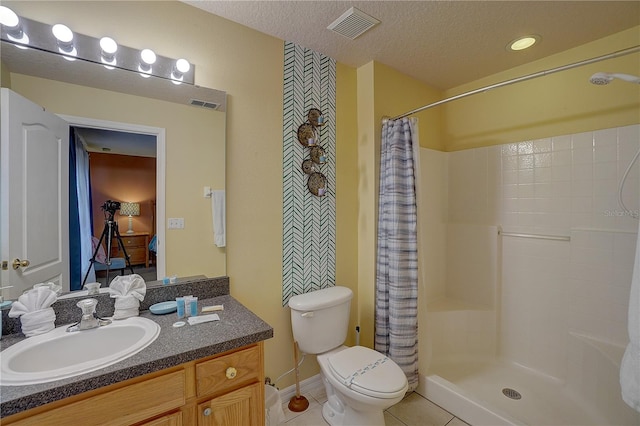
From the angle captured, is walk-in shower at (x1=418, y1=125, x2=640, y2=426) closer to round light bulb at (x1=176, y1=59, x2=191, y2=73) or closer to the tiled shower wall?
the tiled shower wall

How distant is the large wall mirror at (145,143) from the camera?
1.19 meters

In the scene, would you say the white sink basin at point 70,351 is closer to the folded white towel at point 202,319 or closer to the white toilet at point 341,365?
the folded white towel at point 202,319

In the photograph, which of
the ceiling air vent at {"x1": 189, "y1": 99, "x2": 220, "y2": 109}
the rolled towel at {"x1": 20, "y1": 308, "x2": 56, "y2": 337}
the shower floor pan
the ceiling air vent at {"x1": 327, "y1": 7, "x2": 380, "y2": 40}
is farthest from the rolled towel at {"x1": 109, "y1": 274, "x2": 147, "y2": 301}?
the shower floor pan

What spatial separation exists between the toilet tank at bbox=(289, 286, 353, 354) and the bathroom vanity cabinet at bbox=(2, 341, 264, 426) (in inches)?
23.9

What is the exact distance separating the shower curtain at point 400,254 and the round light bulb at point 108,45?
166cm

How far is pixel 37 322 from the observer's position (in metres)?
1.09

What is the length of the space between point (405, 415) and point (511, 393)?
2.66ft

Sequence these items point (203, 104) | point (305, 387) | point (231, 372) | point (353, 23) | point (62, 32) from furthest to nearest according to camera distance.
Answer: point (305, 387) < point (353, 23) < point (203, 104) < point (62, 32) < point (231, 372)

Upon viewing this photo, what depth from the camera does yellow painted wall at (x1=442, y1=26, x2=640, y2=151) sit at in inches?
71.1

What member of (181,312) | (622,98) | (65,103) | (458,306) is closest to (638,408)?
(458,306)

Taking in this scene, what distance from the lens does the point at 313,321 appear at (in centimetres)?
177

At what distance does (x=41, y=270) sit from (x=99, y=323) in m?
0.35

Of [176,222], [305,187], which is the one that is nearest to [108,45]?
[176,222]

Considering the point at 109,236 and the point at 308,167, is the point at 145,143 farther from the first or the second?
the point at 308,167
